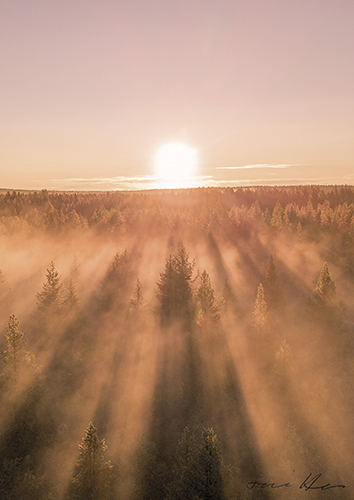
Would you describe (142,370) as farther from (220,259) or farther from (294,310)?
(220,259)

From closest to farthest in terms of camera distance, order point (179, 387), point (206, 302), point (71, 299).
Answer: point (179, 387) → point (206, 302) → point (71, 299)

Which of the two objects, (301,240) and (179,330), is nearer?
(179,330)

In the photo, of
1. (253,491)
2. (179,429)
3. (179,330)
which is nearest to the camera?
(253,491)

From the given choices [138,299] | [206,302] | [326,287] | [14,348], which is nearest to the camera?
[14,348]

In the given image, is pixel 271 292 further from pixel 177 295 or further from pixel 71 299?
pixel 71 299

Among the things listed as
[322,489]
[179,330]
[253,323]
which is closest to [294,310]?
[253,323]

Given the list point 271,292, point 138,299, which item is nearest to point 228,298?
point 271,292
